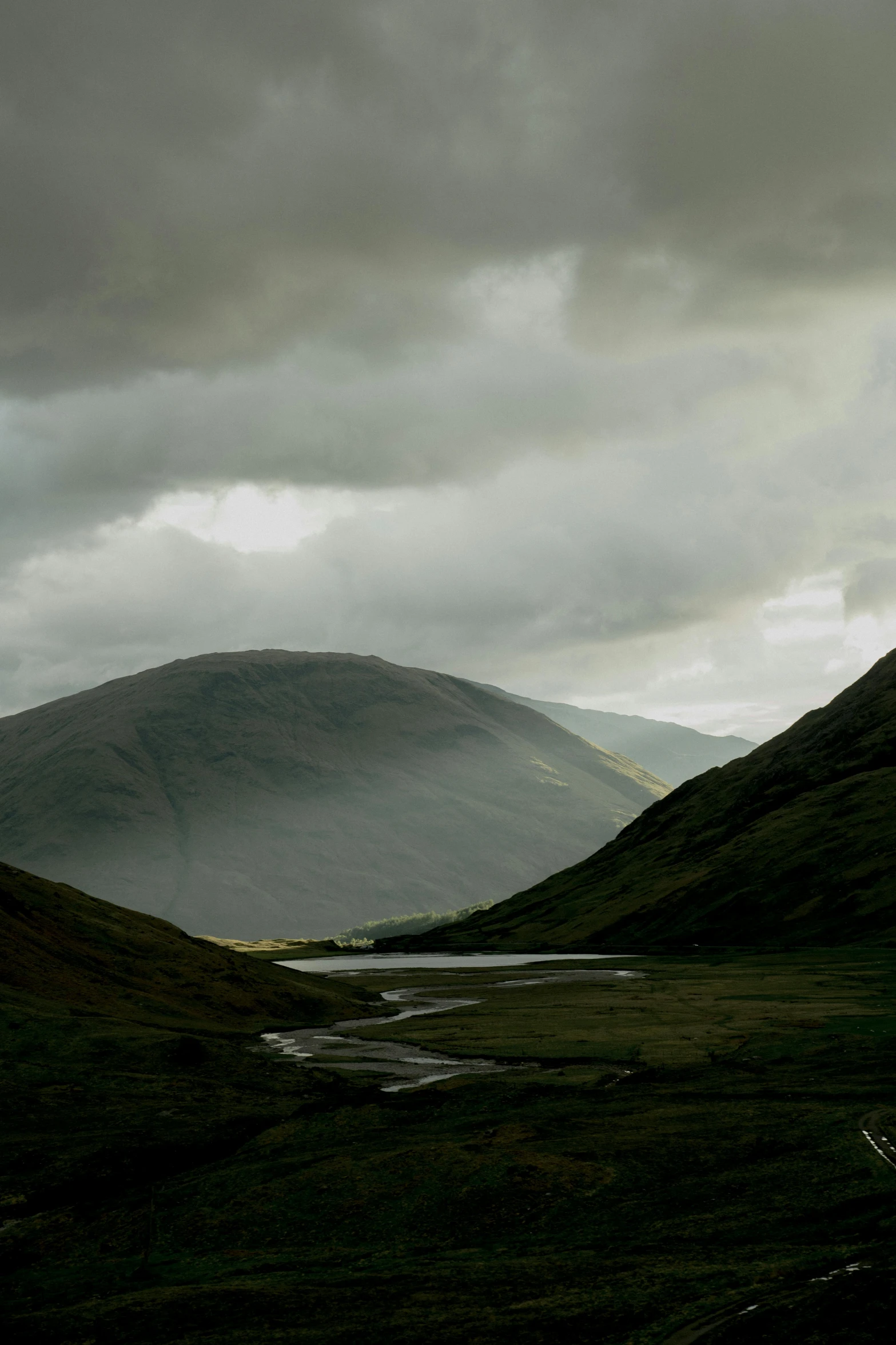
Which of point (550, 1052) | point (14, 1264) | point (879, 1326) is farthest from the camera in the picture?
point (550, 1052)

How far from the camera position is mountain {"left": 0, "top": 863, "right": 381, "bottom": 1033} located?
304 feet

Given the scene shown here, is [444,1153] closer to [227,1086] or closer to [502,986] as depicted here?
[227,1086]

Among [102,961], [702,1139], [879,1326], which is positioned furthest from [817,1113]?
[102,961]

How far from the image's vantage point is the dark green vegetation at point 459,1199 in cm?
2684

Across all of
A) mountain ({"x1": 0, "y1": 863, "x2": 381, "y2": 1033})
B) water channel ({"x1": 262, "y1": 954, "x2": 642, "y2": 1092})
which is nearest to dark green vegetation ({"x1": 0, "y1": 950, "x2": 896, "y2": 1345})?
water channel ({"x1": 262, "y1": 954, "x2": 642, "y2": 1092})

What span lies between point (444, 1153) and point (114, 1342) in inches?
773

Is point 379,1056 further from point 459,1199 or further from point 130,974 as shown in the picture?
point 459,1199

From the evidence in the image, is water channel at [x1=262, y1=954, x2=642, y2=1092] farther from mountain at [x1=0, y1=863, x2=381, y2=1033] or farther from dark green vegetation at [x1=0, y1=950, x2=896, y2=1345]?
mountain at [x1=0, y1=863, x2=381, y2=1033]

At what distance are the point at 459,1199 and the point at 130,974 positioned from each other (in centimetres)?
7849

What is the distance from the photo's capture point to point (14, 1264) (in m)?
36.2

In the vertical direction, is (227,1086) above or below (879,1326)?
below

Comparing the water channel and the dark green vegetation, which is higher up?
the dark green vegetation

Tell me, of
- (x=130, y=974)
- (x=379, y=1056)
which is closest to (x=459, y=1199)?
(x=379, y=1056)

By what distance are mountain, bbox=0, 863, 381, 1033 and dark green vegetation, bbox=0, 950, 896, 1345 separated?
18711mm
